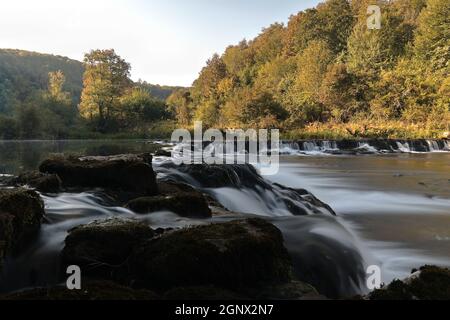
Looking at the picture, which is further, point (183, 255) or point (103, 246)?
point (103, 246)

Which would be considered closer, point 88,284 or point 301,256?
point 88,284

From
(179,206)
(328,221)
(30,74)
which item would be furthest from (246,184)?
(30,74)

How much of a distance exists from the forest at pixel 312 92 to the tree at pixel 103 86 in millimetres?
122

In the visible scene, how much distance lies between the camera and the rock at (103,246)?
3609 millimetres

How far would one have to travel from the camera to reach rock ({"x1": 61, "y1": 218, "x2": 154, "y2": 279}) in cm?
361

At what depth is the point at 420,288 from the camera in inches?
112

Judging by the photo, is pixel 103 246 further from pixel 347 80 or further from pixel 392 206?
pixel 347 80

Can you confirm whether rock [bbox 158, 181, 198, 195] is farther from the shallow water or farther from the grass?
the grass

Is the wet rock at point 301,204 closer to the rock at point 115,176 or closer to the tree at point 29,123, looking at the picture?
the rock at point 115,176

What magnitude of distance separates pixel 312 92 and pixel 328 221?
4050 centimetres
